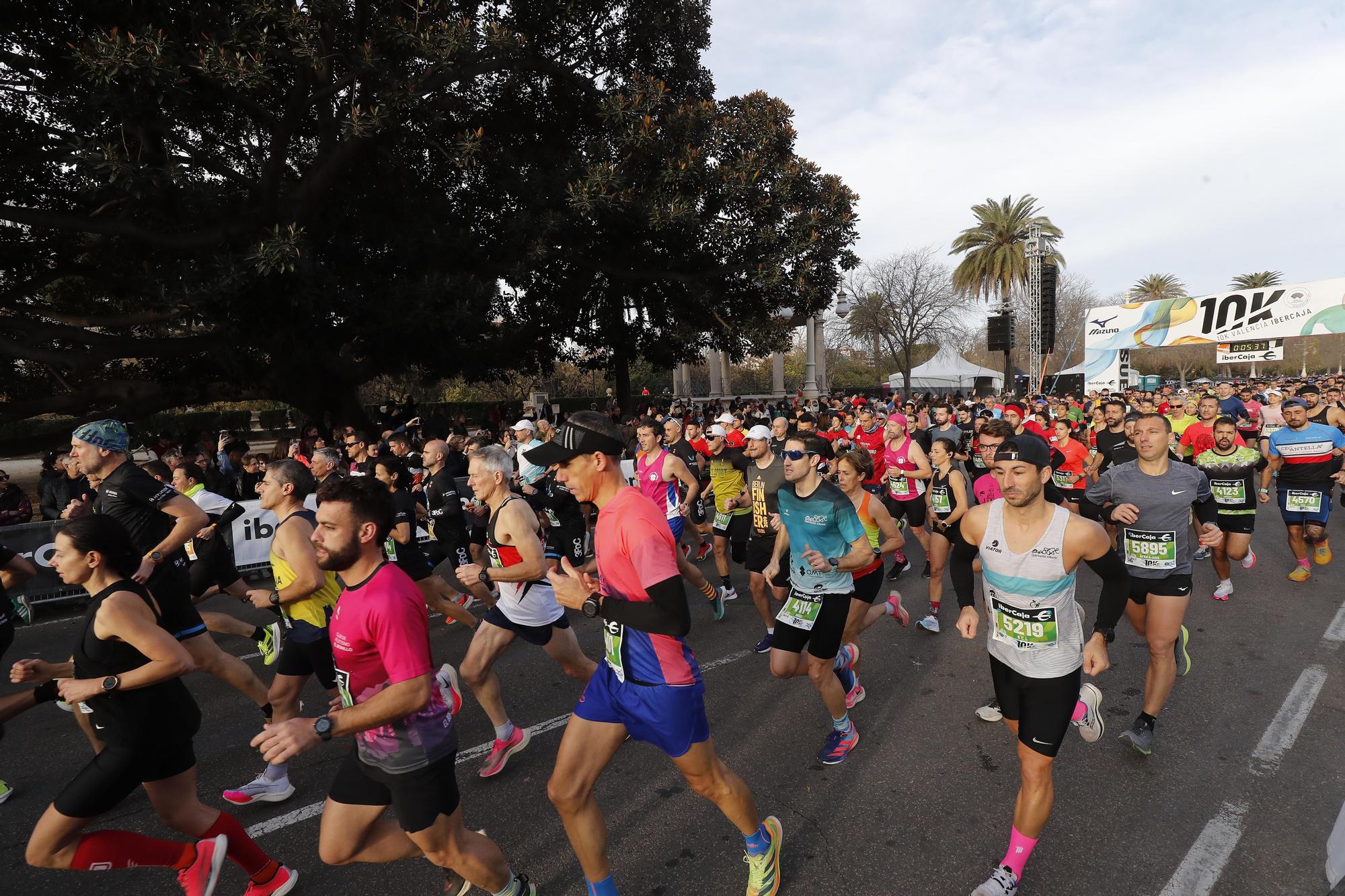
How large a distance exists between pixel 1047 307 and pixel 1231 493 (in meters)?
22.2

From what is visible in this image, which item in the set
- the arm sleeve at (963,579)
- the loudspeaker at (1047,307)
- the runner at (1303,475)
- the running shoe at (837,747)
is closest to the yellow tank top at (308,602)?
the running shoe at (837,747)

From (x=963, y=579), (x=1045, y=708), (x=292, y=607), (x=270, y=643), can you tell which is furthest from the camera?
(x=270, y=643)

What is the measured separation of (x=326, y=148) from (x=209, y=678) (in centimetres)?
1149

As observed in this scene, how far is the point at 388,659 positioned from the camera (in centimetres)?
233

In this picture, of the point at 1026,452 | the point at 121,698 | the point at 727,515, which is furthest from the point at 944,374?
the point at 121,698

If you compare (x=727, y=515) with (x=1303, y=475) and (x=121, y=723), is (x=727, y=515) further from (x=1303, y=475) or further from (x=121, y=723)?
(x=1303, y=475)

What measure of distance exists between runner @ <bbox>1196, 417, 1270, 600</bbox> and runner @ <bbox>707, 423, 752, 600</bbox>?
4470 millimetres

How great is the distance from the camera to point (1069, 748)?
4.11 meters

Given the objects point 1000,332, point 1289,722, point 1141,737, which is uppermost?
point 1000,332

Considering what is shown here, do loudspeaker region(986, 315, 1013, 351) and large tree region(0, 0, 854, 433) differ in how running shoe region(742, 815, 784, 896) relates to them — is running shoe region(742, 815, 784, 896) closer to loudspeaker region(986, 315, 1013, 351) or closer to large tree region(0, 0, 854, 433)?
large tree region(0, 0, 854, 433)

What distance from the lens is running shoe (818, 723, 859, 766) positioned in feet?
13.0

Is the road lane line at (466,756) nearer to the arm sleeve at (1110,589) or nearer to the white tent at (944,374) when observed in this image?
the arm sleeve at (1110,589)

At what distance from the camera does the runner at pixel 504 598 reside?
3791 mm

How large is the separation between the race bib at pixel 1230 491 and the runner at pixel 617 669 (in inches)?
251
